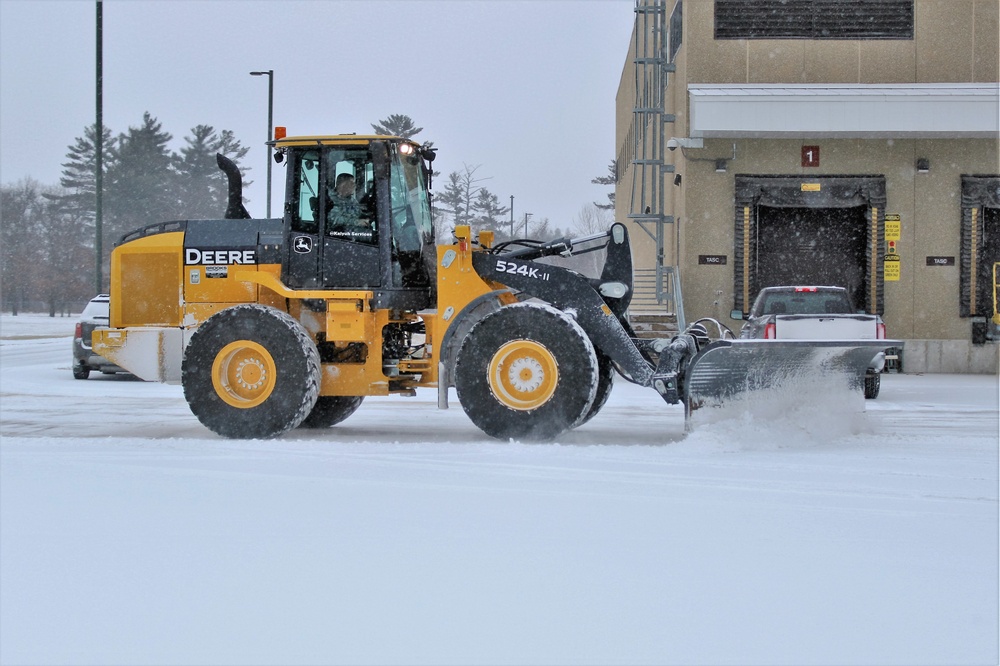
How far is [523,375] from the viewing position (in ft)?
29.0

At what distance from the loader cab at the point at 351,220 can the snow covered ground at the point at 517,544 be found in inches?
58.0

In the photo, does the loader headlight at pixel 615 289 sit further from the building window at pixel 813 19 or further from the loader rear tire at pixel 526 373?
the building window at pixel 813 19

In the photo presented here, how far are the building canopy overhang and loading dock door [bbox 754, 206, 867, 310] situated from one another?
2.10 m

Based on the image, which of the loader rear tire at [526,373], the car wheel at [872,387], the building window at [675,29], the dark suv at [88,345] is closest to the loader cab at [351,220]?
the loader rear tire at [526,373]

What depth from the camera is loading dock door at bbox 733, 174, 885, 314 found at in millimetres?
19641

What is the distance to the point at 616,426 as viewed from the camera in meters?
10.7

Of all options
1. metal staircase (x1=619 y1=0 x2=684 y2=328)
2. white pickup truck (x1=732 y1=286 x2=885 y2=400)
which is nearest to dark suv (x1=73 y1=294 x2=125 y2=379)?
metal staircase (x1=619 y1=0 x2=684 y2=328)

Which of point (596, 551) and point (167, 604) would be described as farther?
point (596, 551)

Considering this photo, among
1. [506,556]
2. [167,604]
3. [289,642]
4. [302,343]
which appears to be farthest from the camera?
[302,343]

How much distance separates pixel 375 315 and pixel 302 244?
3.11 feet

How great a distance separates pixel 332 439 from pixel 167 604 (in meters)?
5.38

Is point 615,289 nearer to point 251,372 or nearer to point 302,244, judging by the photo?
point 302,244

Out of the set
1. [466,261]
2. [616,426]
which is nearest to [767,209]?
[616,426]

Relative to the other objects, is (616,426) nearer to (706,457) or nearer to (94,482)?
(706,457)
